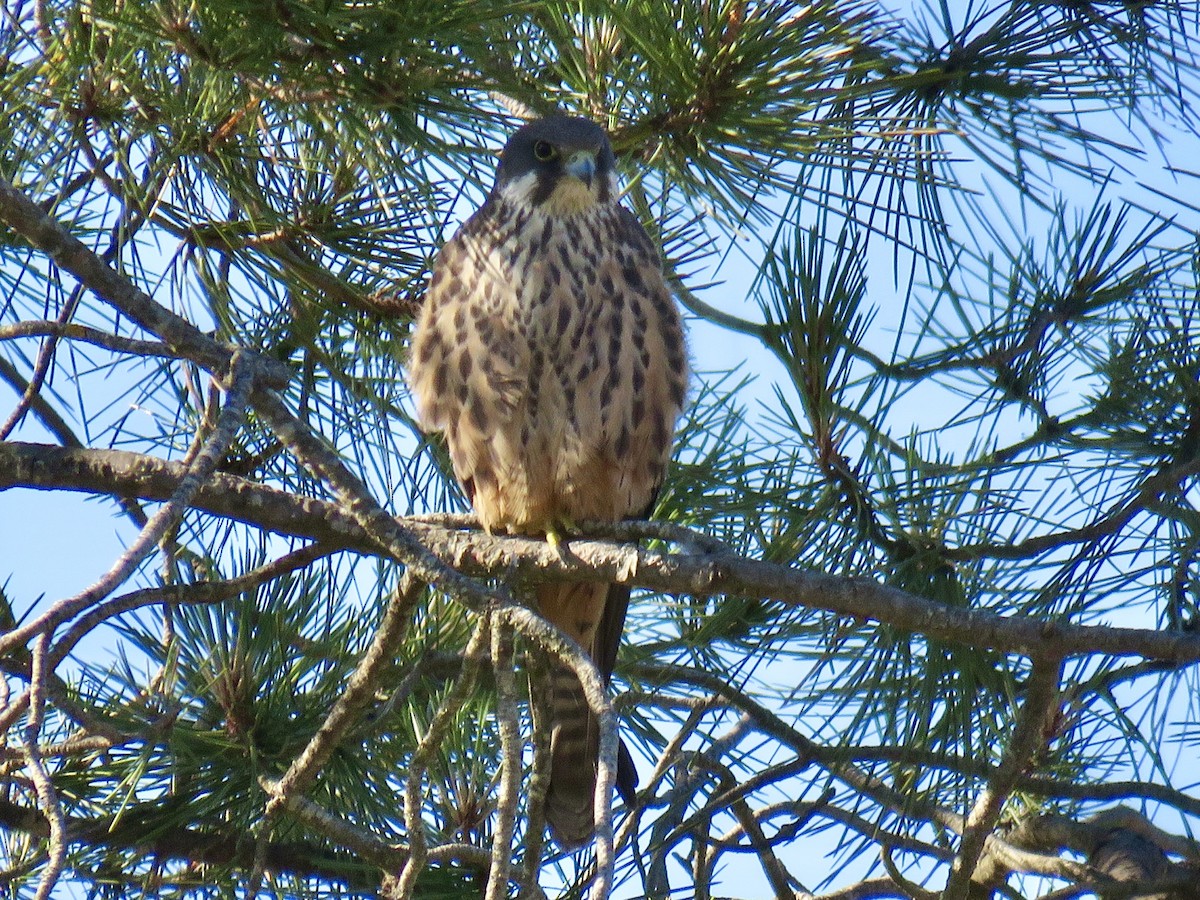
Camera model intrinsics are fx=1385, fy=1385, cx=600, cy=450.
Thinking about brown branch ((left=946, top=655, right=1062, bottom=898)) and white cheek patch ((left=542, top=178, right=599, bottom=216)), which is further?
white cheek patch ((left=542, top=178, right=599, bottom=216))

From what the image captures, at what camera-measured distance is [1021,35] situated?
2529 millimetres

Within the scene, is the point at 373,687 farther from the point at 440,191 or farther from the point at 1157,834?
the point at 1157,834

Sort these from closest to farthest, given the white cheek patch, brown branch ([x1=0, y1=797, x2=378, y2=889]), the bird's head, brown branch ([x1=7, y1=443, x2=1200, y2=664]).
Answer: brown branch ([x1=7, y1=443, x2=1200, y2=664]), brown branch ([x1=0, y1=797, x2=378, y2=889]), the bird's head, the white cheek patch

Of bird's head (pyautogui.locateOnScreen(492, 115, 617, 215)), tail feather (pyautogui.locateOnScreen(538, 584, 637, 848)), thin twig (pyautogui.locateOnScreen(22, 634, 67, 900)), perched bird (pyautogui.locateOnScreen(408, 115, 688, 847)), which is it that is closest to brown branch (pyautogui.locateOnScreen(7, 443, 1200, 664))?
thin twig (pyautogui.locateOnScreen(22, 634, 67, 900))

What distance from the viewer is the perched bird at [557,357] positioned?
2.67 meters

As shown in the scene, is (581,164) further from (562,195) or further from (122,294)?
(122,294)

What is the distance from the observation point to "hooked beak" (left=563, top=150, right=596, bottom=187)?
8.75 ft

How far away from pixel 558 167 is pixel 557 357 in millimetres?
388

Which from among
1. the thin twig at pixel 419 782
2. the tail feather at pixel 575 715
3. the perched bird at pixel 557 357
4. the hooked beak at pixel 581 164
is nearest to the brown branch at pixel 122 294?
the thin twig at pixel 419 782

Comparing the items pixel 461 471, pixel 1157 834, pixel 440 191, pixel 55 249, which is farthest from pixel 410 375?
pixel 1157 834

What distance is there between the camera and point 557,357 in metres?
2.66

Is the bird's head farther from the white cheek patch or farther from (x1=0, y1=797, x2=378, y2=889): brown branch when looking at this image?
(x1=0, y1=797, x2=378, y2=889): brown branch

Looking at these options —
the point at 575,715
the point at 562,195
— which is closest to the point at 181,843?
the point at 575,715

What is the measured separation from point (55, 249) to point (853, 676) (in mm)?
1377
